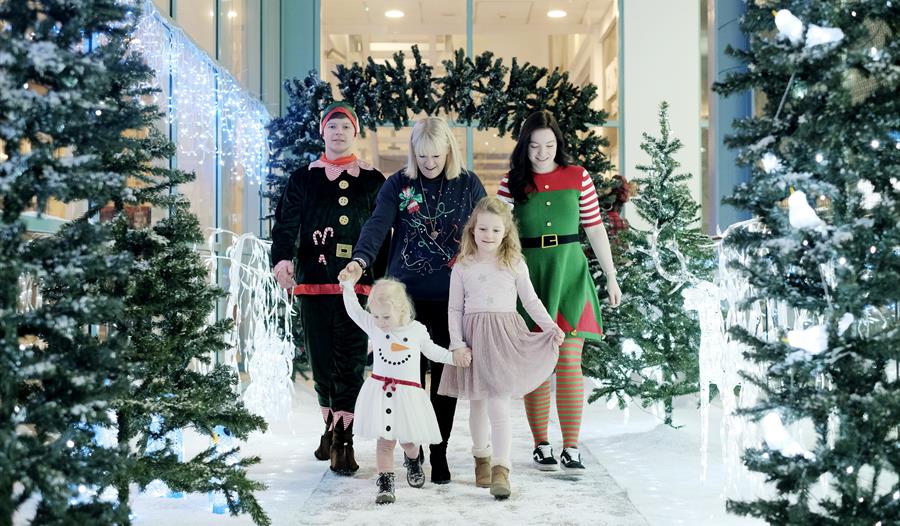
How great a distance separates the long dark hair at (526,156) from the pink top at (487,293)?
50 centimetres

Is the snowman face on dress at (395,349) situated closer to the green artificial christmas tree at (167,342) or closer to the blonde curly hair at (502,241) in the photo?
the blonde curly hair at (502,241)

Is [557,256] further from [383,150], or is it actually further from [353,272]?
[383,150]

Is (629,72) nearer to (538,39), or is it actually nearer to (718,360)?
(538,39)

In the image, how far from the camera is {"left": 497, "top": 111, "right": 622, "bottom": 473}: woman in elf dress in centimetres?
436

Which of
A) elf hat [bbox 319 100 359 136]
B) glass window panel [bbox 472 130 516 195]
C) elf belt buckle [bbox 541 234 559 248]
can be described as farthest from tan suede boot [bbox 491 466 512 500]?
glass window panel [bbox 472 130 516 195]

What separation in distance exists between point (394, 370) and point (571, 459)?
957mm

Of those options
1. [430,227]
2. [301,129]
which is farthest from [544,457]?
[301,129]

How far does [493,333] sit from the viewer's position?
393 centimetres

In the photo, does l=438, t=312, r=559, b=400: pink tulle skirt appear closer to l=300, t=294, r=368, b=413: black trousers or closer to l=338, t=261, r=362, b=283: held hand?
l=338, t=261, r=362, b=283: held hand

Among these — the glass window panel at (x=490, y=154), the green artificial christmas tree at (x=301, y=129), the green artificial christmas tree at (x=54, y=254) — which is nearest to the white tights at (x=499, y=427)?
the green artificial christmas tree at (x=54, y=254)

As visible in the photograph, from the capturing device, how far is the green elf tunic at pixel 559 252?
4352mm

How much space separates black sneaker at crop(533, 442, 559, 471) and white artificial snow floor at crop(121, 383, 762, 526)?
56 mm

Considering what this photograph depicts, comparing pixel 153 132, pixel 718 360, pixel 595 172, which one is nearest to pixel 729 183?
pixel 595 172

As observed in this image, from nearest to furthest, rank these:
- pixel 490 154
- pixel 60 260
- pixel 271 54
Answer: pixel 60 260 < pixel 271 54 < pixel 490 154
